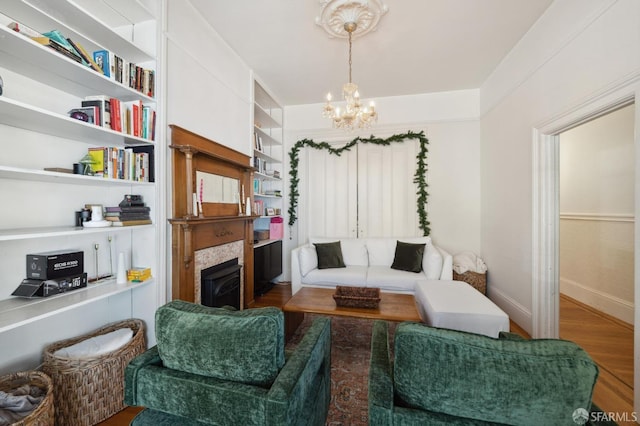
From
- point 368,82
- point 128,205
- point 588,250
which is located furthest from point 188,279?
point 588,250

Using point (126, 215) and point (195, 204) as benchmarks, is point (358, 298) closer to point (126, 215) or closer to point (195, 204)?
point (195, 204)

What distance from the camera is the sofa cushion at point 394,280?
321 cm

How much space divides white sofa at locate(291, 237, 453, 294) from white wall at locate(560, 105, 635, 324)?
5.78ft

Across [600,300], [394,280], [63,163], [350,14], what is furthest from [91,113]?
[600,300]

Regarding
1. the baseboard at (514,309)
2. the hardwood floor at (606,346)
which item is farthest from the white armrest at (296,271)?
the hardwood floor at (606,346)

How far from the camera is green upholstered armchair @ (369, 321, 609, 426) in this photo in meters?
0.74

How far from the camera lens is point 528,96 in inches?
107

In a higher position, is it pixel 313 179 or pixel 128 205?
pixel 313 179

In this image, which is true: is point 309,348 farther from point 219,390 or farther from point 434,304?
point 434,304

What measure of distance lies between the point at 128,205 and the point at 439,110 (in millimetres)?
4357

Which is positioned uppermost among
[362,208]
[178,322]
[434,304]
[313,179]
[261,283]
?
[313,179]

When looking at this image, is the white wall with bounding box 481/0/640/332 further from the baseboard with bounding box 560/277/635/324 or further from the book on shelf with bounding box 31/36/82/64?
the book on shelf with bounding box 31/36/82/64

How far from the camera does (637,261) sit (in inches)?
62.3

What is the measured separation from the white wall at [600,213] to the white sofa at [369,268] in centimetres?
176
